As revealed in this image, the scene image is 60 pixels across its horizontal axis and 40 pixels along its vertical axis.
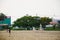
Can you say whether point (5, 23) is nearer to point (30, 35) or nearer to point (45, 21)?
point (30, 35)

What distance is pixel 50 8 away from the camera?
262cm

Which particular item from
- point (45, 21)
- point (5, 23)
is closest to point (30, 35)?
point (45, 21)

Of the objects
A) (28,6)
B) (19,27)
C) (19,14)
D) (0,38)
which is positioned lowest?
(0,38)

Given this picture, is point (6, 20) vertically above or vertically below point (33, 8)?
below

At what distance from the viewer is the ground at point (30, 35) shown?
255cm

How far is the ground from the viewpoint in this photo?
8.36 ft

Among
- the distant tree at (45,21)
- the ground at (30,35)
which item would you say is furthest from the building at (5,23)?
the distant tree at (45,21)

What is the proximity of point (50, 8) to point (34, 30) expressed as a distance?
0.55 m

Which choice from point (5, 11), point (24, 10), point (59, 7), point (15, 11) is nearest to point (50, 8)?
point (59, 7)

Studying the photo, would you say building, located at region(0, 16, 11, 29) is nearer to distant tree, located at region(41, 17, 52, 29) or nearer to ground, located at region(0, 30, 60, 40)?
ground, located at region(0, 30, 60, 40)

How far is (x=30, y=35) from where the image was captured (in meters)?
2.55

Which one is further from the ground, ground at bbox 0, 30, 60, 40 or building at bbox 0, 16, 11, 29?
building at bbox 0, 16, 11, 29

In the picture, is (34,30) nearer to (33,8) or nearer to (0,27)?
(33,8)

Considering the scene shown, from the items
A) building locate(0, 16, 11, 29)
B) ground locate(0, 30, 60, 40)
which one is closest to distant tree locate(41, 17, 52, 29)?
ground locate(0, 30, 60, 40)
